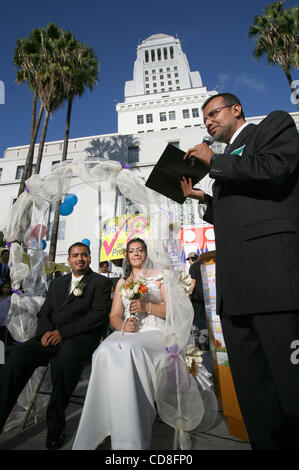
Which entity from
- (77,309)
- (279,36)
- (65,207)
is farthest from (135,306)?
(279,36)

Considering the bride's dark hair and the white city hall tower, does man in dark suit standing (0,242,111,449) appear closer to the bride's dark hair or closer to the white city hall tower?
the bride's dark hair

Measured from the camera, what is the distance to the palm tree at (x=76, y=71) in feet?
42.5

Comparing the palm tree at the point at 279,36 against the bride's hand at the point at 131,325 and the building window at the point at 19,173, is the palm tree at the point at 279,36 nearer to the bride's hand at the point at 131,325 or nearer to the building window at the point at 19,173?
the bride's hand at the point at 131,325

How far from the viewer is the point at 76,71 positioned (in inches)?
520

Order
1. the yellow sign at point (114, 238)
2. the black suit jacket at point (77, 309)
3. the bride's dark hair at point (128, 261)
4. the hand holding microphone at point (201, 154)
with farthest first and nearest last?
the yellow sign at point (114, 238)
the bride's dark hair at point (128, 261)
the black suit jacket at point (77, 309)
the hand holding microphone at point (201, 154)

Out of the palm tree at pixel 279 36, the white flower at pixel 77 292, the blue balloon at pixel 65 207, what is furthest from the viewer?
the palm tree at pixel 279 36

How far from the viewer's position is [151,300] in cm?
288

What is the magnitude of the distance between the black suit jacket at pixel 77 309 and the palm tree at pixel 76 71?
9.67 metres

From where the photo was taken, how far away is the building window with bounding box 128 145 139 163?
20078mm

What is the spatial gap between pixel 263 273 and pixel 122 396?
5.09 feet

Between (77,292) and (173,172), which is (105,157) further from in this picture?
(173,172)

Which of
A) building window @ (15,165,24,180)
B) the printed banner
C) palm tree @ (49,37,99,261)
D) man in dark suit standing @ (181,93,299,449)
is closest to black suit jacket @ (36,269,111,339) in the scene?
the printed banner

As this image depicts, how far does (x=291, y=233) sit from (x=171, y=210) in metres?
1.71

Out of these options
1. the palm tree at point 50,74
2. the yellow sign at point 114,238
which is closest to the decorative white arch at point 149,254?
the yellow sign at point 114,238
